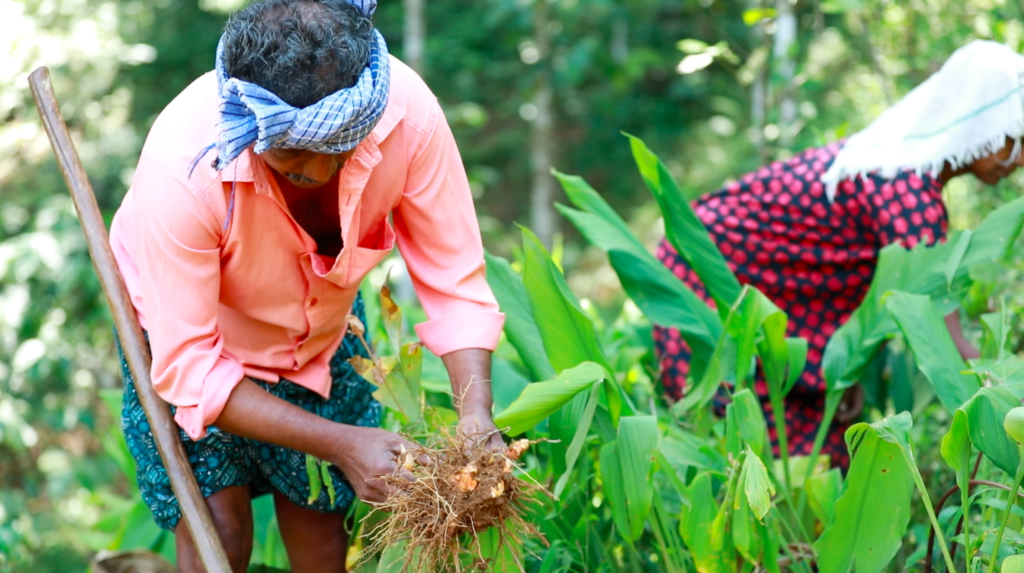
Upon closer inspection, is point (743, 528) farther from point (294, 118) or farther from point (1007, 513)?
point (294, 118)

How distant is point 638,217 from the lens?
7.17 metres

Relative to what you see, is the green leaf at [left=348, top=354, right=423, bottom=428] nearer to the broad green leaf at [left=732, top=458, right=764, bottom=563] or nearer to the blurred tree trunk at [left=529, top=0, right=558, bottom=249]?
the broad green leaf at [left=732, top=458, right=764, bottom=563]

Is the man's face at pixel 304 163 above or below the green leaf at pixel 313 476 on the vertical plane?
above

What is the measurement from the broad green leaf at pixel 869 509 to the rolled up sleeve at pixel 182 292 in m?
1.10

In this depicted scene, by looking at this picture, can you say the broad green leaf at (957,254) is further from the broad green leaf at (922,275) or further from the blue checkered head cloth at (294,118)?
the blue checkered head cloth at (294,118)

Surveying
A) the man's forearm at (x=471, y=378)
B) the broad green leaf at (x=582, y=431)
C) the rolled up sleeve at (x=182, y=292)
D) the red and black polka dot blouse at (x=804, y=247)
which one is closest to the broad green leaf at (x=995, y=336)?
the red and black polka dot blouse at (x=804, y=247)

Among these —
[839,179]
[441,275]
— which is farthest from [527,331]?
[839,179]

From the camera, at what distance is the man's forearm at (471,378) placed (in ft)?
5.42

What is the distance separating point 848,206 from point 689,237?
483mm

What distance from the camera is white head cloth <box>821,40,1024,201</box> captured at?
2.27 metres

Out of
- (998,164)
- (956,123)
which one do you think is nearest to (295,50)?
(956,123)

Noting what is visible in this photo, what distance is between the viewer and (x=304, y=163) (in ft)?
4.75

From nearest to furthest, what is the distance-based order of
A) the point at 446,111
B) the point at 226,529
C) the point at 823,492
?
the point at 226,529
the point at 823,492
the point at 446,111

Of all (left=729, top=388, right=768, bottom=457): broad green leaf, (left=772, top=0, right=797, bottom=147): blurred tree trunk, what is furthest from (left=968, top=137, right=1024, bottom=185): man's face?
(left=772, top=0, right=797, bottom=147): blurred tree trunk
